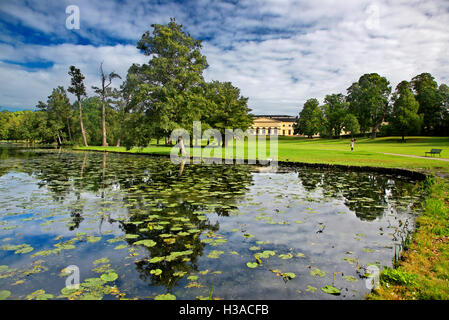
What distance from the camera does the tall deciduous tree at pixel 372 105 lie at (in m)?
62.6

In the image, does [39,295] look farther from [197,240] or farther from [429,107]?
[429,107]

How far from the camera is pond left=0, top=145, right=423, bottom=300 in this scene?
3.80 meters

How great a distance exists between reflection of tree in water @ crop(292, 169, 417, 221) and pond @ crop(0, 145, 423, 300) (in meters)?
0.08

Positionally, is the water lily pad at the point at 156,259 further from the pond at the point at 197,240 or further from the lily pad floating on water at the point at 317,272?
the lily pad floating on water at the point at 317,272

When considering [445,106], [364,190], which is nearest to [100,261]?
[364,190]

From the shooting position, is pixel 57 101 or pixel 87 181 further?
pixel 57 101

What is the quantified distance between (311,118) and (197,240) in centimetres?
8088

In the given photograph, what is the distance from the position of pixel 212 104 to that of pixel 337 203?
37428 millimetres

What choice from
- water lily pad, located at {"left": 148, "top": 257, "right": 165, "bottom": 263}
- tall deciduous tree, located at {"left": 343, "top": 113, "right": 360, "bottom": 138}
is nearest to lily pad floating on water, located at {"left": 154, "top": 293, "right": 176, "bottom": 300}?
water lily pad, located at {"left": 148, "top": 257, "right": 165, "bottom": 263}
